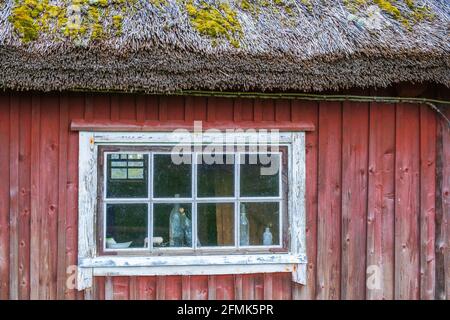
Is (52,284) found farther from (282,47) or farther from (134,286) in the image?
(282,47)

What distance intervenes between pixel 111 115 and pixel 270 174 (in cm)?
118

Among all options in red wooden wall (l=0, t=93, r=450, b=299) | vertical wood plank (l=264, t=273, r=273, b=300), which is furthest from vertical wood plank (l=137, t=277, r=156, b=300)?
vertical wood plank (l=264, t=273, r=273, b=300)

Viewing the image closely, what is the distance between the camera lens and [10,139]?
10.1ft

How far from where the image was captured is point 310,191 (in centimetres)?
326

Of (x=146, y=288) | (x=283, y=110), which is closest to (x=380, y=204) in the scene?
(x=283, y=110)

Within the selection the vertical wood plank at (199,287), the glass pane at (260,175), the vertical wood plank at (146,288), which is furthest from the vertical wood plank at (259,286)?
the vertical wood plank at (146,288)

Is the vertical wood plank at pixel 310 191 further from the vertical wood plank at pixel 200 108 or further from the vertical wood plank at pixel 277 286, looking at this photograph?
the vertical wood plank at pixel 200 108

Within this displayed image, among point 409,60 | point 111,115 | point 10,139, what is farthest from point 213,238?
point 409,60

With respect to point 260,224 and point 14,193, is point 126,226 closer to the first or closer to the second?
point 14,193

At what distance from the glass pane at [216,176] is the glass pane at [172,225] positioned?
0.59 feet

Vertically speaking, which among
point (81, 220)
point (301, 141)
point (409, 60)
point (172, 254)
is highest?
point (409, 60)

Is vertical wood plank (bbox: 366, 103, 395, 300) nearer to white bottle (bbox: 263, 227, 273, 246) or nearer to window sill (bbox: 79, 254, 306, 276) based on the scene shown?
window sill (bbox: 79, 254, 306, 276)

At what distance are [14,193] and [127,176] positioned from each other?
0.75 m

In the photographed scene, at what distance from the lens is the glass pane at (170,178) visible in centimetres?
319
